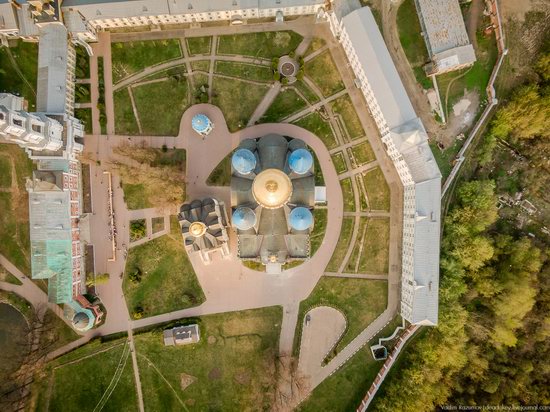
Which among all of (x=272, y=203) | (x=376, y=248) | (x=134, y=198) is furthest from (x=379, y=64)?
(x=134, y=198)

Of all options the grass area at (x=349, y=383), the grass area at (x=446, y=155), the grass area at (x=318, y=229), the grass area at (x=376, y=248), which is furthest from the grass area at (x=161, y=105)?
the grass area at (x=349, y=383)

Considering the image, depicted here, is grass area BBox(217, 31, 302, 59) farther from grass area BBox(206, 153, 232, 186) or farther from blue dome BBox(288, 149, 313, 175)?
blue dome BBox(288, 149, 313, 175)

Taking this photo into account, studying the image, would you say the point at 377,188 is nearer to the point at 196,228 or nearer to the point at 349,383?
the point at 196,228

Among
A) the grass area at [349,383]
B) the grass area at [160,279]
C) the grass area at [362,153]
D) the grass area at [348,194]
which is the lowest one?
the grass area at [349,383]

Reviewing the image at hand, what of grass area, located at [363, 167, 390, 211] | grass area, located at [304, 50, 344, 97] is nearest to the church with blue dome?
grass area, located at [363, 167, 390, 211]

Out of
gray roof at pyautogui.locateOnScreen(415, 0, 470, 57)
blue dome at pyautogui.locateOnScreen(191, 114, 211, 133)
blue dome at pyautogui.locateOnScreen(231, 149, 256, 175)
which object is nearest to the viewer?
blue dome at pyautogui.locateOnScreen(231, 149, 256, 175)

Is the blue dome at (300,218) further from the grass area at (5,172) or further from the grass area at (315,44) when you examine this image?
the grass area at (5,172)

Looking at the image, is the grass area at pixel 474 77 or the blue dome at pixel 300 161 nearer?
the blue dome at pixel 300 161
